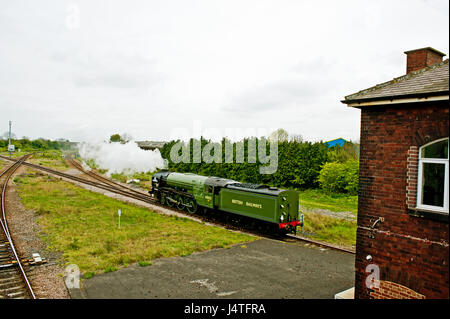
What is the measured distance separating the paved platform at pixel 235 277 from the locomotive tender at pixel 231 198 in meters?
2.52

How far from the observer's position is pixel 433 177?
20.1 feet

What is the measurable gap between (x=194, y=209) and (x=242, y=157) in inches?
571

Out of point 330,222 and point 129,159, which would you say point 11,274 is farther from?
point 129,159

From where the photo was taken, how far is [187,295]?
29.1 ft

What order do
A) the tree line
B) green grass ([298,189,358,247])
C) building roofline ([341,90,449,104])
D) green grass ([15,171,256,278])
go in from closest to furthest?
building roofline ([341,90,449,104]), green grass ([15,171,256,278]), green grass ([298,189,358,247]), the tree line

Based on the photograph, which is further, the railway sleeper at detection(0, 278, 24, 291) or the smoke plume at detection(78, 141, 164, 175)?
the smoke plume at detection(78, 141, 164, 175)

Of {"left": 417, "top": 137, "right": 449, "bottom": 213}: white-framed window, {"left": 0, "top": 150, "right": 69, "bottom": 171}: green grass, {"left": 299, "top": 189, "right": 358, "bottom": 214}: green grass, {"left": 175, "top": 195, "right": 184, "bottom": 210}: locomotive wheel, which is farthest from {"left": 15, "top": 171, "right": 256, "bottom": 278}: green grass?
{"left": 0, "top": 150, "right": 69, "bottom": 171}: green grass

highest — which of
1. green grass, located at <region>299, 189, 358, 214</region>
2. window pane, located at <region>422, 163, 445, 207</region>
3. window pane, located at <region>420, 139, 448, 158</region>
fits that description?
window pane, located at <region>420, 139, 448, 158</region>

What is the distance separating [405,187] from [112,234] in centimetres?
1278

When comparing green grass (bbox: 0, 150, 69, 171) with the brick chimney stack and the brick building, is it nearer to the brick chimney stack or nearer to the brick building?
the brick building

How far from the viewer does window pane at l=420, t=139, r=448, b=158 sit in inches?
235

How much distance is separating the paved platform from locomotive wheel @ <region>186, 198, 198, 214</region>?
804 cm

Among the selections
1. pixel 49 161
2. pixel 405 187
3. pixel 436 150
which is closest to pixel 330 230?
pixel 405 187
